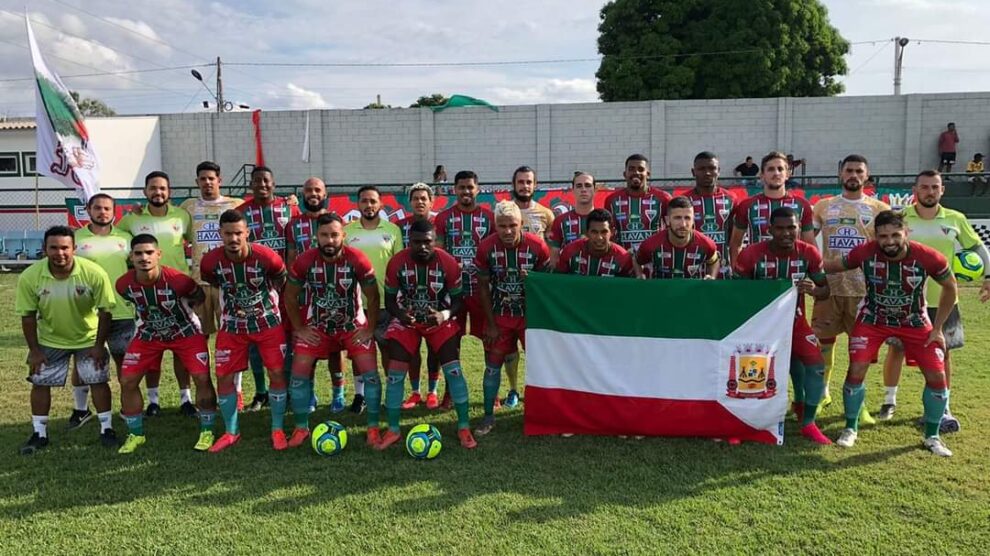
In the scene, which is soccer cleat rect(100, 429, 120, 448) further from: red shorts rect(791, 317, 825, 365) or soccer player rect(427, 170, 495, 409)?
red shorts rect(791, 317, 825, 365)

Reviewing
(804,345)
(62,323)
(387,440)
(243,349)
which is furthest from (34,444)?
(804,345)

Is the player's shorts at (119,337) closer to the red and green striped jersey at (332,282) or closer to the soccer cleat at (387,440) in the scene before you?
the red and green striped jersey at (332,282)

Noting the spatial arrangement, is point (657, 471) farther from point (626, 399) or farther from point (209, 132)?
point (209, 132)

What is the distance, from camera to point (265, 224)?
640 cm

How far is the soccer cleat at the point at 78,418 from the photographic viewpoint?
6.07 m

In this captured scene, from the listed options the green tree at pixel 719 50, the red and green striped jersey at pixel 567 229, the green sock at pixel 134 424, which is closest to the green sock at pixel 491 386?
the red and green striped jersey at pixel 567 229

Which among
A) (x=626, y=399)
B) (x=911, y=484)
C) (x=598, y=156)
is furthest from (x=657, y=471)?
(x=598, y=156)

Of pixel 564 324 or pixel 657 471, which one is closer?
pixel 657 471

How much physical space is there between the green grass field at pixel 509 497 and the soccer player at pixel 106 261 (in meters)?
0.35

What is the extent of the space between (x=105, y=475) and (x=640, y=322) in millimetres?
4204

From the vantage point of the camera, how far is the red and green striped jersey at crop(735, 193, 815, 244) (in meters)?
5.94

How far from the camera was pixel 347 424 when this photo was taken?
604cm

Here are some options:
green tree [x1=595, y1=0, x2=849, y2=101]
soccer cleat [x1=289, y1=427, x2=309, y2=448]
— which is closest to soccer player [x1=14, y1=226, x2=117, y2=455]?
soccer cleat [x1=289, y1=427, x2=309, y2=448]

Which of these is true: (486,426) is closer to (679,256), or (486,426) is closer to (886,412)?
(679,256)
